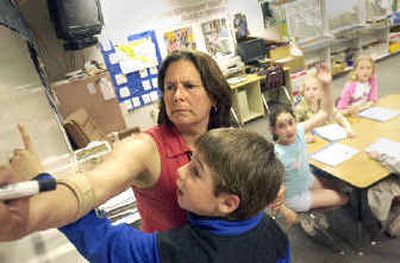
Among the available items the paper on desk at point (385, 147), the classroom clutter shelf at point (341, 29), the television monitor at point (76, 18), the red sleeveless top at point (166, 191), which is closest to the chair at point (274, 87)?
the classroom clutter shelf at point (341, 29)

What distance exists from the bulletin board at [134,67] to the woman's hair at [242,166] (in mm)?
3484

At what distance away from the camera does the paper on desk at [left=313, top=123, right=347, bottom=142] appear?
2.45 metres

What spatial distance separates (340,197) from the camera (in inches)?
87.6

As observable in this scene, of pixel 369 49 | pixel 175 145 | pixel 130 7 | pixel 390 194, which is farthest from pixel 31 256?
pixel 369 49

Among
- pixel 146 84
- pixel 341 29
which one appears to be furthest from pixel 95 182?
pixel 341 29

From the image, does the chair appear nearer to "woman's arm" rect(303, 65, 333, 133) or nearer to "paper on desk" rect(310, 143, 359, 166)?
"woman's arm" rect(303, 65, 333, 133)

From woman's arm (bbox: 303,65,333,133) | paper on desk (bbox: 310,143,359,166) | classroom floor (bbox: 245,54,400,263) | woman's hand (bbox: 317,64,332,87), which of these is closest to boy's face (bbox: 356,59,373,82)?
woman's arm (bbox: 303,65,333,133)

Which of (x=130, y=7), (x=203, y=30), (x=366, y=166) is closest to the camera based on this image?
(x=366, y=166)

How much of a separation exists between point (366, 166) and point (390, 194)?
251 millimetres

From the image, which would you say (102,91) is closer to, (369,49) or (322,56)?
(322,56)

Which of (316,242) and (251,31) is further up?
(251,31)

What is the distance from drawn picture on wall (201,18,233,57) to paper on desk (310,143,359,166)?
2.85m

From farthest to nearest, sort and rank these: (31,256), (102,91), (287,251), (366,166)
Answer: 1. (102,91)
2. (366,166)
3. (287,251)
4. (31,256)

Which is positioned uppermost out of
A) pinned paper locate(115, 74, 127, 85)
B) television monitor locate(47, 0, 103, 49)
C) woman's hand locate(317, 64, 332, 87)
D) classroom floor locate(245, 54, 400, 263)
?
television monitor locate(47, 0, 103, 49)
